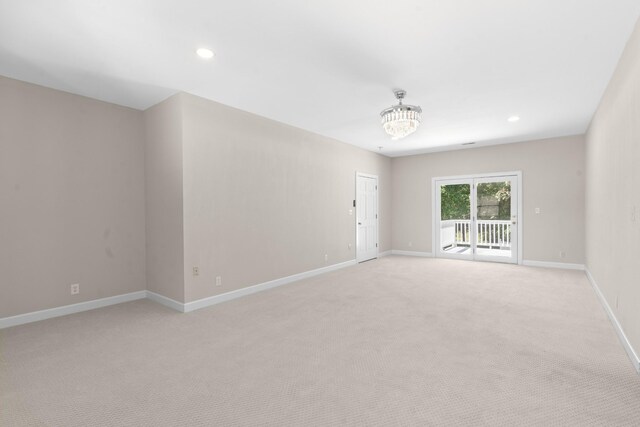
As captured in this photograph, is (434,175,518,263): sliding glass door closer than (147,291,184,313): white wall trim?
No

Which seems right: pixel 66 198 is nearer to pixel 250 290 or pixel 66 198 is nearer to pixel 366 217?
pixel 250 290

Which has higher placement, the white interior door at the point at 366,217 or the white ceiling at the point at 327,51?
the white ceiling at the point at 327,51

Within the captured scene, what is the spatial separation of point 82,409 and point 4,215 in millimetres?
2593

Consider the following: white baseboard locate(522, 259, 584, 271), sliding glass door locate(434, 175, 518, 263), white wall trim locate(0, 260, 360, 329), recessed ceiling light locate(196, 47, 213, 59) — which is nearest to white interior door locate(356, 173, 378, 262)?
sliding glass door locate(434, 175, 518, 263)

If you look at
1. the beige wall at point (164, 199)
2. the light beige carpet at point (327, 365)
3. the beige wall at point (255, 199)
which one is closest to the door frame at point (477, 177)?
the beige wall at point (255, 199)

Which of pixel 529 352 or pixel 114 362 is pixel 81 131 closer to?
pixel 114 362

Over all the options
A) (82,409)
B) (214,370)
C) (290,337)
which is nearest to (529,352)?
(290,337)

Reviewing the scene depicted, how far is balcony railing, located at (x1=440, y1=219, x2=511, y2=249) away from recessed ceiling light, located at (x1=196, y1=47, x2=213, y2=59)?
21.4 ft

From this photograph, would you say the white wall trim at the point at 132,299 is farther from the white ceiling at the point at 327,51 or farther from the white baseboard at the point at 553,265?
the white baseboard at the point at 553,265

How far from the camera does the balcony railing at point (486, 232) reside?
7.22 meters

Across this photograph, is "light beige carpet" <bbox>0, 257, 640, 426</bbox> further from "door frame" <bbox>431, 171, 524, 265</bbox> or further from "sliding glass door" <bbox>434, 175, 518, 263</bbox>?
"sliding glass door" <bbox>434, 175, 518, 263</bbox>

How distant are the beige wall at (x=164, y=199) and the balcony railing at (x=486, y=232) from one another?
612 centimetres

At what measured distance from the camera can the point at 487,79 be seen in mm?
3479

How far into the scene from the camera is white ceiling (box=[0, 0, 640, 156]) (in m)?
2.27
